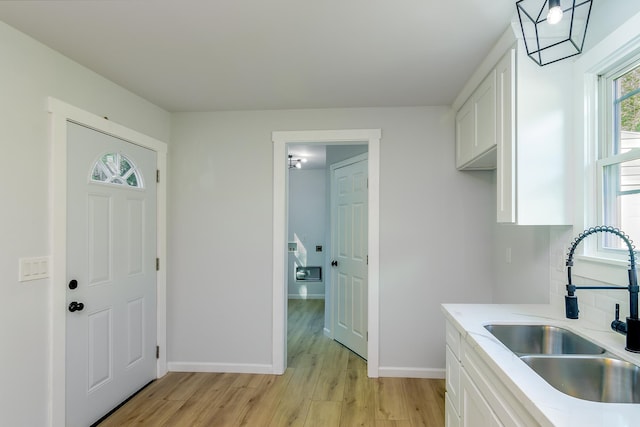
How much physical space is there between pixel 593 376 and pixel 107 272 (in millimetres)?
2795

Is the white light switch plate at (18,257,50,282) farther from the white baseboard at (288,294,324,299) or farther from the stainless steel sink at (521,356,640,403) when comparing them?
the white baseboard at (288,294,324,299)

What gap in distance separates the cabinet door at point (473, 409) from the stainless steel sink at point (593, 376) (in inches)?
9.8

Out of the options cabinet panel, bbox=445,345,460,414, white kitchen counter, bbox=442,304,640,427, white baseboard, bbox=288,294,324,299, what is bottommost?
white baseboard, bbox=288,294,324,299

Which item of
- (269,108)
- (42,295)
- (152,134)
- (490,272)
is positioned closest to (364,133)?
(269,108)

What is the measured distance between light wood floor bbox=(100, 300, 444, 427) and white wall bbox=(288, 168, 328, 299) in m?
2.92

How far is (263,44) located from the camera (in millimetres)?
1987

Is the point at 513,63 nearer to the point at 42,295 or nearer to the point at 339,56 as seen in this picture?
the point at 339,56

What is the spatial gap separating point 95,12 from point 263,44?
836 millimetres

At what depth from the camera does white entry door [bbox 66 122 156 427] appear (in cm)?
216

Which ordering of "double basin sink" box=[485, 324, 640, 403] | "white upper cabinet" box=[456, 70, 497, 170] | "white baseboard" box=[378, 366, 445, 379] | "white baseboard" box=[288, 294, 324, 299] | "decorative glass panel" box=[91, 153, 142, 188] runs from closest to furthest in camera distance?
"double basin sink" box=[485, 324, 640, 403] → "white upper cabinet" box=[456, 70, 497, 170] → "decorative glass panel" box=[91, 153, 142, 188] → "white baseboard" box=[378, 366, 445, 379] → "white baseboard" box=[288, 294, 324, 299]

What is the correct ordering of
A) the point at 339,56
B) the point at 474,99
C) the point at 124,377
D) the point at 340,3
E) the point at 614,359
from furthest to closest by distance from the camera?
1. the point at 124,377
2. the point at 474,99
3. the point at 339,56
4. the point at 340,3
5. the point at 614,359

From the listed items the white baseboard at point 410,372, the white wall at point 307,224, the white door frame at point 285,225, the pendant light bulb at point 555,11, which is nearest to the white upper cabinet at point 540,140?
the pendant light bulb at point 555,11

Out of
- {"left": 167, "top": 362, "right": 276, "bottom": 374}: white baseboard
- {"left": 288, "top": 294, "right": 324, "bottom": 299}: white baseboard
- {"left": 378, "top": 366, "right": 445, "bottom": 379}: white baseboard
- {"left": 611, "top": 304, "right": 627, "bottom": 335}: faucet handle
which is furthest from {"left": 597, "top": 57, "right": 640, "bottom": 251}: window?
{"left": 288, "top": 294, "right": 324, "bottom": 299}: white baseboard

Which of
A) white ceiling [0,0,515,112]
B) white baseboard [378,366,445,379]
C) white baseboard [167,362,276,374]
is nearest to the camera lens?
white ceiling [0,0,515,112]
